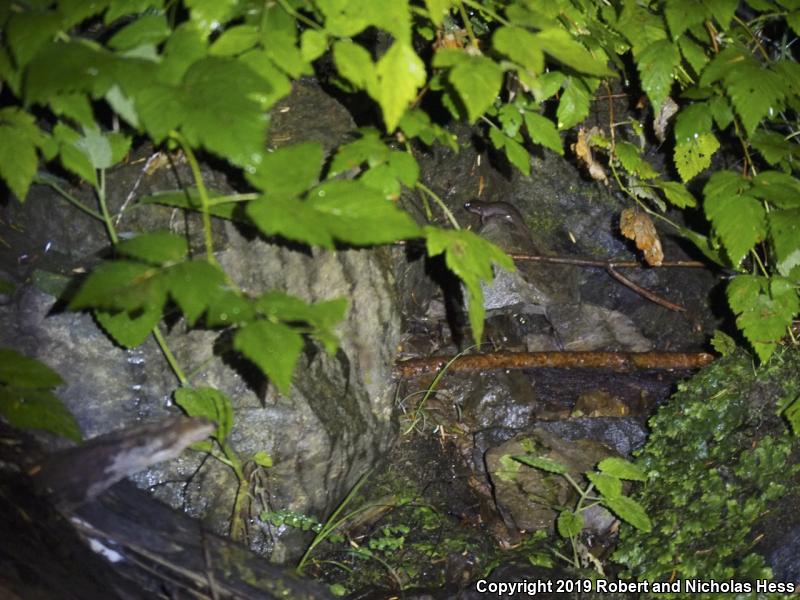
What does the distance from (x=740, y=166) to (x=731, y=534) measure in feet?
6.24

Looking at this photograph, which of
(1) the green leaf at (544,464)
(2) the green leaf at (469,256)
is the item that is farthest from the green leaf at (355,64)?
(1) the green leaf at (544,464)

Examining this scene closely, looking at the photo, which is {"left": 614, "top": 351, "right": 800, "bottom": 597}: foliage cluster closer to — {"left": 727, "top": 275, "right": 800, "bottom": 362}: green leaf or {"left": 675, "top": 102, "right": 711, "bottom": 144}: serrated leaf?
{"left": 727, "top": 275, "right": 800, "bottom": 362}: green leaf

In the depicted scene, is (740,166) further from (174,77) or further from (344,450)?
(174,77)

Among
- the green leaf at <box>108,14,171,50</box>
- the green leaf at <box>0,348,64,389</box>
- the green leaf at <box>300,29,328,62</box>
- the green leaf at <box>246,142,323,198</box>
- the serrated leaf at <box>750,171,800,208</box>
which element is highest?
the green leaf at <box>108,14,171,50</box>

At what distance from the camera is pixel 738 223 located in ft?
6.62

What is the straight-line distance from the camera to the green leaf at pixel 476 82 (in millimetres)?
1526

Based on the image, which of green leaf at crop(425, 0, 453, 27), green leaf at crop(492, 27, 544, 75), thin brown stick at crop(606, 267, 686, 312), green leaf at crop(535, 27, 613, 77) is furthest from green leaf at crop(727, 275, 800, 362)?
thin brown stick at crop(606, 267, 686, 312)

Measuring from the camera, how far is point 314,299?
2691 mm

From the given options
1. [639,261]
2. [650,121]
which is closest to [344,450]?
[639,261]

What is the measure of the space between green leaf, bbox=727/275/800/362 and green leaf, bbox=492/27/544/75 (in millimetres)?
1205

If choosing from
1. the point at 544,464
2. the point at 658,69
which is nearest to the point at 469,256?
the point at 658,69

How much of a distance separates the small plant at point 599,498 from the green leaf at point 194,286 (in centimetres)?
184

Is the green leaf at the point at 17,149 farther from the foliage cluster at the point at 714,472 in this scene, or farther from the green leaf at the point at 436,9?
the foliage cluster at the point at 714,472

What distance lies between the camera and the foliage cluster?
2.60m
